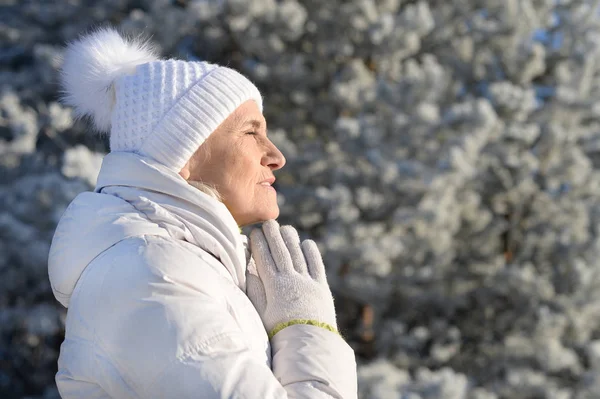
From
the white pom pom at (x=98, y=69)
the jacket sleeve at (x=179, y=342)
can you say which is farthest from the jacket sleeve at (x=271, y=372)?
the white pom pom at (x=98, y=69)

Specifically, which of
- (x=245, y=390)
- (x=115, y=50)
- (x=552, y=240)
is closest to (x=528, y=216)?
(x=552, y=240)

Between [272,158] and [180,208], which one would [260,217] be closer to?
[272,158]

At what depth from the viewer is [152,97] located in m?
1.75

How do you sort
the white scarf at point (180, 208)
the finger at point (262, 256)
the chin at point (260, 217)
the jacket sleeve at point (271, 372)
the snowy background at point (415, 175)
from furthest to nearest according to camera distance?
the snowy background at point (415, 175) → the chin at point (260, 217) → the finger at point (262, 256) → the white scarf at point (180, 208) → the jacket sleeve at point (271, 372)

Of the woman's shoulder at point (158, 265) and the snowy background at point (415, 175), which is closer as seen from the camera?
the woman's shoulder at point (158, 265)

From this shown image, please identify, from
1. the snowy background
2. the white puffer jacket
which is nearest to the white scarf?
the white puffer jacket

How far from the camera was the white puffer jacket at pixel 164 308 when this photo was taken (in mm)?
1341

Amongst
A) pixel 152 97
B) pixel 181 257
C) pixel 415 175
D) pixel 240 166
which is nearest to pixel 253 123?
pixel 240 166

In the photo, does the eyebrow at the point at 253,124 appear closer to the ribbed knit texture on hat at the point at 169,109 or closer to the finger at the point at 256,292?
the ribbed knit texture on hat at the point at 169,109

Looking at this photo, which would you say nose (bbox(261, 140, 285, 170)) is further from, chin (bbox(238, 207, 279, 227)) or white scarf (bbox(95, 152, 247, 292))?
white scarf (bbox(95, 152, 247, 292))

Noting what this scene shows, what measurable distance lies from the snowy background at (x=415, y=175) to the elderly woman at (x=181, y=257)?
10.5 ft

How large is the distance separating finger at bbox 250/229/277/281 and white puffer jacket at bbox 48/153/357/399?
45 millimetres

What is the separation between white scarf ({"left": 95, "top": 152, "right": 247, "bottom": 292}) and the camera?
159cm

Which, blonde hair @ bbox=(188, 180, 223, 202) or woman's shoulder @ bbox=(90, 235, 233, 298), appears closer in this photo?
woman's shoulder @ bbox=(90, 235, 233, 298)
